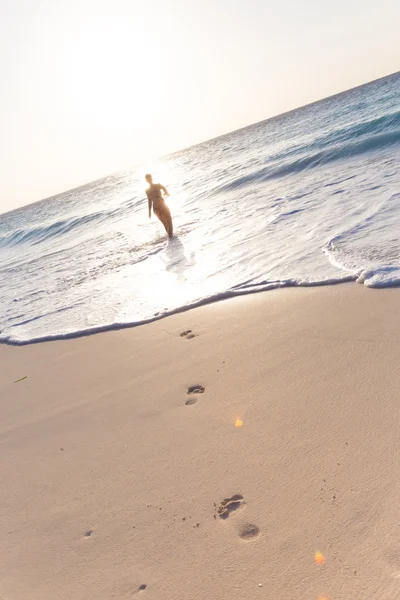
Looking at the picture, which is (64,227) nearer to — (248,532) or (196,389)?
(196,389)

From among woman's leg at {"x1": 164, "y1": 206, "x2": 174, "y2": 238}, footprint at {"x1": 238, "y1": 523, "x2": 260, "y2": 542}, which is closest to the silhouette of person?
woman's leg at {"x1": 164, "y1": 206, "x2": 174, "y2": 238}

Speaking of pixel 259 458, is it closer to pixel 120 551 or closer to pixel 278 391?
pixel 278 391

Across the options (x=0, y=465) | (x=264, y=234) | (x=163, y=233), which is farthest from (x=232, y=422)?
(x=163, y=233)

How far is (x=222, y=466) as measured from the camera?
2.74m

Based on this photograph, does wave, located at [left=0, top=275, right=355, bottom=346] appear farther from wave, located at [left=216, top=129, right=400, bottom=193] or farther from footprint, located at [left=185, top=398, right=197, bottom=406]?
wave, located at [left=216, top=129, right=400, bottom=193]

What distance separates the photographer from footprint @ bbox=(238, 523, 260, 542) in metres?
2.22

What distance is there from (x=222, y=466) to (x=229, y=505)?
307 millimetres

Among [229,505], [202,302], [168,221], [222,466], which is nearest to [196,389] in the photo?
[222,466]

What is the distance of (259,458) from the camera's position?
2.71 metres

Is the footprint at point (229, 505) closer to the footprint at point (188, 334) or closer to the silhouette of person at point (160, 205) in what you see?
the footprint at point (188, 334)

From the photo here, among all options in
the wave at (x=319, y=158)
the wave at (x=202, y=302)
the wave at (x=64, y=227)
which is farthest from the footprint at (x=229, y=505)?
the wave at (x=64, y=227)

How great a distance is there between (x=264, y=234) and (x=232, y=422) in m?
5.57

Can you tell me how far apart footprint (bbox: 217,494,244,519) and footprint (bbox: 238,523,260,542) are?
13 cm

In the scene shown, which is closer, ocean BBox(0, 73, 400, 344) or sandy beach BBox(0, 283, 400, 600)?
sandy beach BBox(0, 283, 400, 600)
